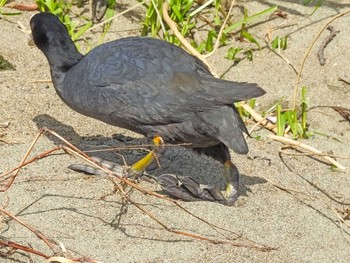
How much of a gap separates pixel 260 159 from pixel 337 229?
3.00ft

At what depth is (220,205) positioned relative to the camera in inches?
195

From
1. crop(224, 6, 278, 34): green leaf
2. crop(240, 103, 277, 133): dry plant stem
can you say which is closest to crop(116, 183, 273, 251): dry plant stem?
crop(240, 103, 277, 133): dry plant stem

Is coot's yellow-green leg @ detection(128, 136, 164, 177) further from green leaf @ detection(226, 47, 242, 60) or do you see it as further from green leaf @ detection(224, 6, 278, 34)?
green leaf @ detection(224, 6, 278, 34)

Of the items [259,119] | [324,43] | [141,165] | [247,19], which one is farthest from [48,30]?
[324,43]

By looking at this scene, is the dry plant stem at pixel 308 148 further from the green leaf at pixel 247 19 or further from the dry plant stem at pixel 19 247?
the dry plant stem at pixel 19 247

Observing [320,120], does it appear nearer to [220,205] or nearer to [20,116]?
[220,205]

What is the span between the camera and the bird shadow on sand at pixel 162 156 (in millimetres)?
5434

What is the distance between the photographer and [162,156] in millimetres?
5375

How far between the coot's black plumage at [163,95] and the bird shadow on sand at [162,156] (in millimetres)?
362

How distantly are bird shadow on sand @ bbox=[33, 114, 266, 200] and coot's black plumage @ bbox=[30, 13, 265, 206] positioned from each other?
0.36 meters

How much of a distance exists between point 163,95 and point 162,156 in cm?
55

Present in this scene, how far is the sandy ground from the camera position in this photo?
4.46 m

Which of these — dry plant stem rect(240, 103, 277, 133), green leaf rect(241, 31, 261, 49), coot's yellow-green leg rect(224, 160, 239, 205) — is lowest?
dry plant stem rect(240, 103, 277, 133)

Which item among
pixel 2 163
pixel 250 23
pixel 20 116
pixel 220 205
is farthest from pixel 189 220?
pixel 250 23
